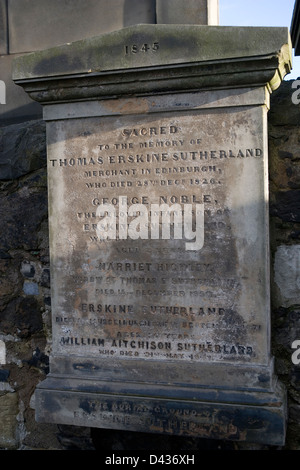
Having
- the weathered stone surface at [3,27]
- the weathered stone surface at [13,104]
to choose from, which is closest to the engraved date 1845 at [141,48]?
the weathered stone surface at [13,104]

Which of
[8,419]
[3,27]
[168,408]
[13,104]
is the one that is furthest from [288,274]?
[3,27]

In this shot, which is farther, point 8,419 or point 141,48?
point 8,419

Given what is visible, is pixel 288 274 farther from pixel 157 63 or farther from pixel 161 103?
pixel 157 63

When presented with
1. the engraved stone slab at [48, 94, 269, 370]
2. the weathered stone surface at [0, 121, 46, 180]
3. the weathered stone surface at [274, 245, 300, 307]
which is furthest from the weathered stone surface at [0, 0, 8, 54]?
the weathered stone surface at [274, 245, 300, 307]

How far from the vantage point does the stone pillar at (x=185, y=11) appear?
2.75 metres

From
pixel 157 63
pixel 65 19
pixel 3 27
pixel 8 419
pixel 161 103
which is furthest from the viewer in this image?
pixel 3 27

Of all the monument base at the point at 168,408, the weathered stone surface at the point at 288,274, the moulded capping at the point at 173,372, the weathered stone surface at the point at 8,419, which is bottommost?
the weathered stone surface at the point at 8,419

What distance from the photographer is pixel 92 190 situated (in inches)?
96.7

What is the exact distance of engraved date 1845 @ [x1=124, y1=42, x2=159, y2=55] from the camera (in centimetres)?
223

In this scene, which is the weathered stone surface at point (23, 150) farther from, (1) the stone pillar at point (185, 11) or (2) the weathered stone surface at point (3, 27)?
(1) the stone pillar at point (185, 11)

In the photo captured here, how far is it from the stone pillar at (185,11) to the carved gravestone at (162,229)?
63 centimetres

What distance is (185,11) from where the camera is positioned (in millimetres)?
2779

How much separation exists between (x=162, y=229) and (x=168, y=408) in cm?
87

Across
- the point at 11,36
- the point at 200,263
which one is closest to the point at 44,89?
the point at 11,36
